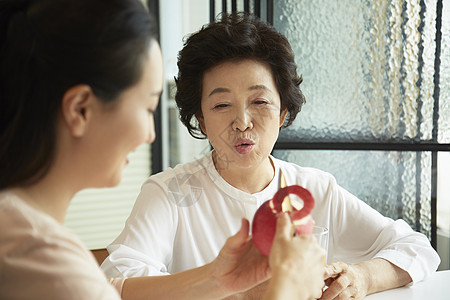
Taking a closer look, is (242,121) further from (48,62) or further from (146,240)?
(48,62)

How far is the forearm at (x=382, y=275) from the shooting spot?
1368mm

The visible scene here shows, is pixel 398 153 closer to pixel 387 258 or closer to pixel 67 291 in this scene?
pixel 387 258

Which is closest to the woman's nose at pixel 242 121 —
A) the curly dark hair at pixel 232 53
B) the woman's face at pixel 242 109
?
the woman's face at pixel 242 109

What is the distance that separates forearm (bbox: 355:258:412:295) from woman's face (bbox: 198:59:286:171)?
43 cm

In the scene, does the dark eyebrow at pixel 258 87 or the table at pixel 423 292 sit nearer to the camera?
the table at pixel 423 292

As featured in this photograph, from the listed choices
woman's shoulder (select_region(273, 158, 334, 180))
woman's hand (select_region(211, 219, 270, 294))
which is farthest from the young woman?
woman's shoulder (select_region(273, 158, 334, 180))

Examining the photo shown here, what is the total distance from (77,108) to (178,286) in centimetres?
59

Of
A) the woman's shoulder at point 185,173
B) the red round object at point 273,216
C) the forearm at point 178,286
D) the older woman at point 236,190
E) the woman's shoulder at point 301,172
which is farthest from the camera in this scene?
the woman's shoulder at point 301,172

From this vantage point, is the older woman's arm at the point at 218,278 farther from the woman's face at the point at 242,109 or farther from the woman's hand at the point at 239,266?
the woman's face at the point at 242,109

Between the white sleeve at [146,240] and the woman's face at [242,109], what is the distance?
256mm

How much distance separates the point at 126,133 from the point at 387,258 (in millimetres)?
987

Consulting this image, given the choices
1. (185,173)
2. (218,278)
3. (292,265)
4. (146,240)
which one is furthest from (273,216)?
(185,173)

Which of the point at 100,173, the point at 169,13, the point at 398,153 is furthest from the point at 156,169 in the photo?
the point at 100,173

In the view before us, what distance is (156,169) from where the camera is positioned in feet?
12.8
